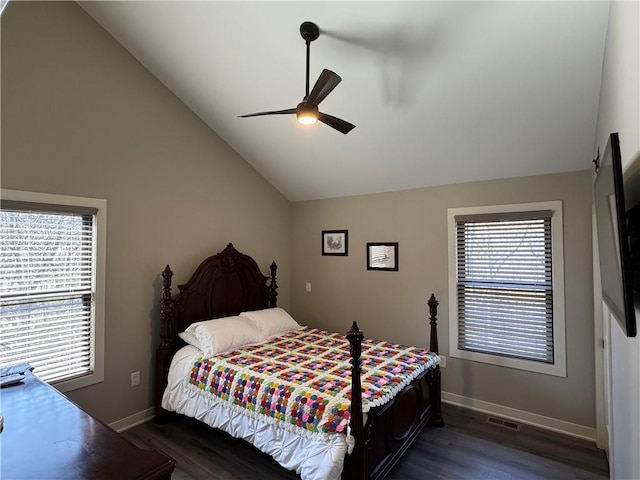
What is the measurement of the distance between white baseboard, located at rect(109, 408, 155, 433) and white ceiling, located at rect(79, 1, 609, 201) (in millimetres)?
2979

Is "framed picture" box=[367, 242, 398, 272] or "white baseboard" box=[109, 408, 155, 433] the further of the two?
"framed picture" box=[367, 242, 398, 272]

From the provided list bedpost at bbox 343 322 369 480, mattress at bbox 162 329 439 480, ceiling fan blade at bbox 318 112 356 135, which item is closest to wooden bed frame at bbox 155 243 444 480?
bedpost at bbox 343 322 369 480

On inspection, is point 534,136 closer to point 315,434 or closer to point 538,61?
point 538,61

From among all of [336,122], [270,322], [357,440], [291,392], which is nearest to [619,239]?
[357,440]

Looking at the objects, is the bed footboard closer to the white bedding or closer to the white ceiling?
the white bedding

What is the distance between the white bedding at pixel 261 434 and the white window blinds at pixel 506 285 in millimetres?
2140

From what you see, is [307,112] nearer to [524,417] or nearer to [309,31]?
[309,31]

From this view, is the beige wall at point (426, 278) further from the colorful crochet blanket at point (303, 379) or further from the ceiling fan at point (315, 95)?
the ceiling fan at point (315, 95)

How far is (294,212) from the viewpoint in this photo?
16.3ft

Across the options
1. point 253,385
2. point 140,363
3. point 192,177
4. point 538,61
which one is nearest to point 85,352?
point 140,363

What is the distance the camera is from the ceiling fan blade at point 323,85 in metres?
2.05

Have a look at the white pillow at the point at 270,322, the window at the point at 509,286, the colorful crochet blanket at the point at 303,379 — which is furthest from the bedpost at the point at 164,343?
the window at the point at 509,286

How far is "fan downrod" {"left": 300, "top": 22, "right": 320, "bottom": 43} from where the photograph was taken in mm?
2439

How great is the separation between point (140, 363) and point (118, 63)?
2785 mm
